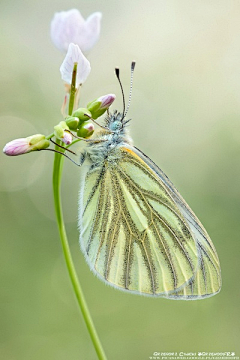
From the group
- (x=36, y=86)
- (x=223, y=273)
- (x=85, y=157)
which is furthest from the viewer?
(x=36, y=86)

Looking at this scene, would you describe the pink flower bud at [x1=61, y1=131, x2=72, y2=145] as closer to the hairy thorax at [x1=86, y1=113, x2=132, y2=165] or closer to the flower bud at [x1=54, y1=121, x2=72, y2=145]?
the flower bud at [x1=54, y1=121, x2=72, y2=145]

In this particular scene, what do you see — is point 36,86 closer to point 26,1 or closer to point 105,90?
point 105,90

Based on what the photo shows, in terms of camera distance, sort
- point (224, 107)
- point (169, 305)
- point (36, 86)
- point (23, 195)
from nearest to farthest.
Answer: point (169, 305)
point (23, 195)
point (36, 86)
point (224, 107)

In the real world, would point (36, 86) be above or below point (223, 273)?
above

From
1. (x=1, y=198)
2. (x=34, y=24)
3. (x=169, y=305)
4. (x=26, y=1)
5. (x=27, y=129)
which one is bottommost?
(x=169, y=305)

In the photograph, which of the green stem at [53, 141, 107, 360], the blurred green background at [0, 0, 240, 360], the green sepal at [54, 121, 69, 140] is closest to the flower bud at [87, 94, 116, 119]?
the green sepal at [54, 121, 69, 140]

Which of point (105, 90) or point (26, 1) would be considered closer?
point (105, 90)

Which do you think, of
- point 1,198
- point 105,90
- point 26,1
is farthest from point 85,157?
point 26,1
